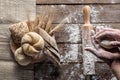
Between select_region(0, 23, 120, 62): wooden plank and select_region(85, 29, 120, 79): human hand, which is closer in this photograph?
select_region(85, 29, 120, 79): human hand

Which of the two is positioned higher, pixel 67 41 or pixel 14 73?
pixel 67 41

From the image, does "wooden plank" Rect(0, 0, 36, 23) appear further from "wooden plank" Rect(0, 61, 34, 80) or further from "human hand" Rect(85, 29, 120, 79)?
"human hand" Rect(85, 29, 120, 79)

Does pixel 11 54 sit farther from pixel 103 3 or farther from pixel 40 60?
pixel 103 3

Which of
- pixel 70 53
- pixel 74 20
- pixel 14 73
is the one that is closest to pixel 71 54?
pixel 70 53

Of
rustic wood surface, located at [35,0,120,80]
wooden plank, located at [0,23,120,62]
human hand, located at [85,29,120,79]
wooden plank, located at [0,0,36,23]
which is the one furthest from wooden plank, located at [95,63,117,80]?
wooden plank, located at [0,0,36,23]

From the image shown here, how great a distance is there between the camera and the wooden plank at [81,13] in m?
1.48

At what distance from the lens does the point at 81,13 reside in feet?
4.87

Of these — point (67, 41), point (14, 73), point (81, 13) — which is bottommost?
point (14, 73)

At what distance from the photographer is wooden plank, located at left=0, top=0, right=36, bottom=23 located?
1487 mm

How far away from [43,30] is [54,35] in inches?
2.7

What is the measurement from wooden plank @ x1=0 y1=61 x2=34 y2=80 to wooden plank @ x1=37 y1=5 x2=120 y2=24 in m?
0.25

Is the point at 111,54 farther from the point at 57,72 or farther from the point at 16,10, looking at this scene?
the point at 16,10

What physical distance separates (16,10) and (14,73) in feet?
0.90

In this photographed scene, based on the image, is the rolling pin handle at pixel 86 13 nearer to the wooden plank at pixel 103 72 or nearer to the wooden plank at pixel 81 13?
the wooden plank at pixel 81 13
